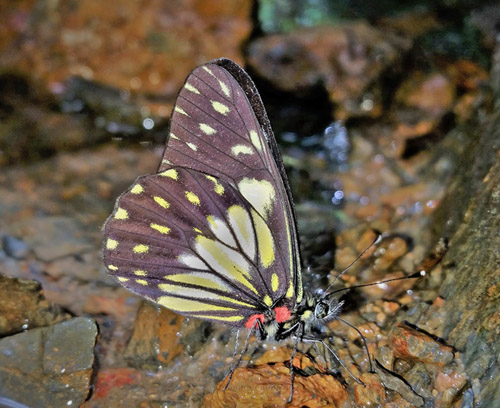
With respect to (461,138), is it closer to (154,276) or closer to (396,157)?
(396,157)

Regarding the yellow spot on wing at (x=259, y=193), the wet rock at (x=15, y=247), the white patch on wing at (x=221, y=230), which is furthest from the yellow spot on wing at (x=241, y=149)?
the wet rock at (x=15, y=247)

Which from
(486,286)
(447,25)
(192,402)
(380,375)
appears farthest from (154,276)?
(447,25)

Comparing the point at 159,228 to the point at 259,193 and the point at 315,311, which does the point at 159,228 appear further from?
the point at 315,311

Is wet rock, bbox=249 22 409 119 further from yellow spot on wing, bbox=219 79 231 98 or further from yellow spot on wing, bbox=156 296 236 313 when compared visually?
yellow spot on wing, bbox=156 296 236 313

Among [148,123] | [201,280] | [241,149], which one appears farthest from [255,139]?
[148,123]

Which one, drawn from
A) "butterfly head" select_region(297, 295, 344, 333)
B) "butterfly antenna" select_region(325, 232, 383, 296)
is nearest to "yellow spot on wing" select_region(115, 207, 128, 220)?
"butterfly head" select_region(297, 295, 344, 333)

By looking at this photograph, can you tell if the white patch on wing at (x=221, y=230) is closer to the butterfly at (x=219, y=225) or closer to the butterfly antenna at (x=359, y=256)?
the butterfly at (x=219, y=225)
